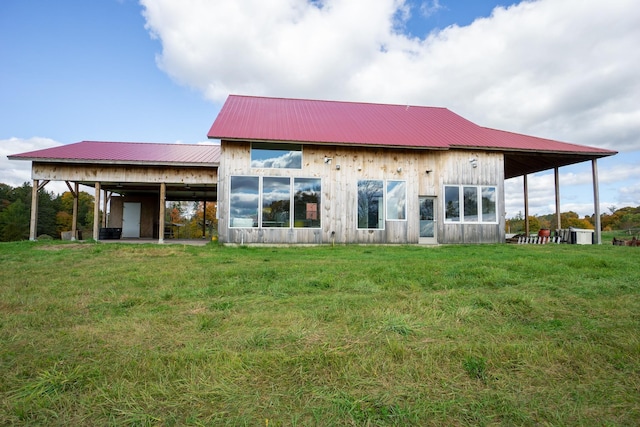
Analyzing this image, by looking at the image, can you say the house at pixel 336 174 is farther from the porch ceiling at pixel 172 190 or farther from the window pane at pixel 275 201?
the porch ceiling at pixel 172 190

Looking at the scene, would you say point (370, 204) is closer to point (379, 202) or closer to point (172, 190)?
point (379, 202)

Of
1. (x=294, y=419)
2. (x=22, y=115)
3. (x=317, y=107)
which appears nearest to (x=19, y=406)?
(x=294, y=419)

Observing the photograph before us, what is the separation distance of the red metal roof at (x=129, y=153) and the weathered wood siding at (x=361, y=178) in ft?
8.57

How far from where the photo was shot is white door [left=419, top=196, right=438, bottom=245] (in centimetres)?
1307

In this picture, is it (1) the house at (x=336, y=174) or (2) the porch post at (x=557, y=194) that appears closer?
(1) the house at (x=336, y=174)

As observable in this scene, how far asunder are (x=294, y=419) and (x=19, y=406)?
1494 millimetres

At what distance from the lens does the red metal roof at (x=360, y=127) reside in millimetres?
12102

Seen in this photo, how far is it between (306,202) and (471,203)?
22.0ft

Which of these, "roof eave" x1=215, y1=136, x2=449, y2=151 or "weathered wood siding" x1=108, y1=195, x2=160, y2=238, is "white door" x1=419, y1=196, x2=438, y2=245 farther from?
"weathered wood siding" x1=108, y1=195, x2=160, y2=238

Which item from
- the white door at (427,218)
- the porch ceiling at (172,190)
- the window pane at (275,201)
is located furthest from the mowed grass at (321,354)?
the porch ceiling at (172,190)

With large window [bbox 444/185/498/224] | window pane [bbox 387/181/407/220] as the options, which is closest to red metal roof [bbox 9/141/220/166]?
window pane [bbox 387/181/407/220]

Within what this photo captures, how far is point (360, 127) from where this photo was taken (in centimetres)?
1376

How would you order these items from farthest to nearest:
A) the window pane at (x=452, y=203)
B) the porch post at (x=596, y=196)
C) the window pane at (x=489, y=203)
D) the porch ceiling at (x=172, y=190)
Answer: the porch ceiling at (x=172, y=190), the porch post at (x=596, y=196), the window pane at (x=489, y=203), the window pane at (x=452, y=203)

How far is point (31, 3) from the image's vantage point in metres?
10.5
